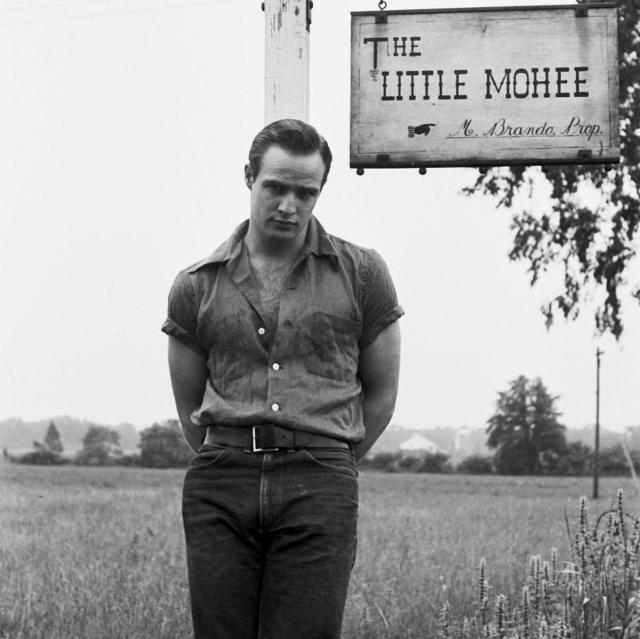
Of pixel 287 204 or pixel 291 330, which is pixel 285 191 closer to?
pixel 287 204

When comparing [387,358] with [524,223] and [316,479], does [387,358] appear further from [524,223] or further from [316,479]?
[524,223]

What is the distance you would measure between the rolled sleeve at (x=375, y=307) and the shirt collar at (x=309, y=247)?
0.13m

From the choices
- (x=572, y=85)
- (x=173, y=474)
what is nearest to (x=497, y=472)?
(x=173, y=474)

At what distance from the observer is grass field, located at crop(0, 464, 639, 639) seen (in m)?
6.32

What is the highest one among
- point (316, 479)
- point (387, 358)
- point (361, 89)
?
point (361, 89)

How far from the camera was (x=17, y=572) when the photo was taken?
8.35 m

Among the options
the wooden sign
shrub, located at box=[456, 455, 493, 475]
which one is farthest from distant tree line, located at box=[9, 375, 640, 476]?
the wooden sign

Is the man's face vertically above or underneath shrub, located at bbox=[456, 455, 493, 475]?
above

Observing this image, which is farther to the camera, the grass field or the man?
the grass field

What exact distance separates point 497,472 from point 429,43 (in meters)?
51.6

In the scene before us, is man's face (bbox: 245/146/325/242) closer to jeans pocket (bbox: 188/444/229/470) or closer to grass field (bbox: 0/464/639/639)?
jeans pocket (bbox: 188/444/229/470)

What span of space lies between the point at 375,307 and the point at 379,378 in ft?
0.75

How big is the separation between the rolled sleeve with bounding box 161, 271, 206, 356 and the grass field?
2.85 metres

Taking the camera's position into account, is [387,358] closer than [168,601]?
Yes
